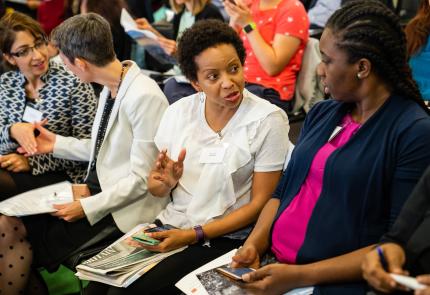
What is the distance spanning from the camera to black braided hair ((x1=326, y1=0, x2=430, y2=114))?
149 centimetres

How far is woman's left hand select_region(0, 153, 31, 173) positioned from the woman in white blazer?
0.30 meters

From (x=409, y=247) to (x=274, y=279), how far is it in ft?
1.34

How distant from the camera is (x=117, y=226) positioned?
2.30 meters

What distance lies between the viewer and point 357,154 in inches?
60.0

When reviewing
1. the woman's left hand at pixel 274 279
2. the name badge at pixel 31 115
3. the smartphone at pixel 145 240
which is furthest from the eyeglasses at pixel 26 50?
the woman's left hand at pixel 274 279

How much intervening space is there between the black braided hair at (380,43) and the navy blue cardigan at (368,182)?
51 millimetres

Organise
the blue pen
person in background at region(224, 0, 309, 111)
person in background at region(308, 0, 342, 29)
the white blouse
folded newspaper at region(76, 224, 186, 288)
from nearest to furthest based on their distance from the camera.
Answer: the blue pen < folded newspaper at region(76, 224, 186, 288) < the white blouse < person in background at region(224, 0, 309, 111) < person in background at region(308, 0, 342, 29)

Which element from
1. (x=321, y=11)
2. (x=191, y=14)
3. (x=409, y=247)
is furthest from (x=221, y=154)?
(x=321, y=11)

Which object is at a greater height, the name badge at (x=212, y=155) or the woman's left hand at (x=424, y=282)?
the name badge at (x=212, y=155)

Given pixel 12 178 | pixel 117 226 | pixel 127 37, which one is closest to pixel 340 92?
pixel 117 226

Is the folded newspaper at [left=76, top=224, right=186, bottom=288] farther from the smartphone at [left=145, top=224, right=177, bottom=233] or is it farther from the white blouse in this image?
the white blouse

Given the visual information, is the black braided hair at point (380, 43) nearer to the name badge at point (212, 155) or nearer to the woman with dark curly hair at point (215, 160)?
the woman with dark curly hair at point (215, 160)

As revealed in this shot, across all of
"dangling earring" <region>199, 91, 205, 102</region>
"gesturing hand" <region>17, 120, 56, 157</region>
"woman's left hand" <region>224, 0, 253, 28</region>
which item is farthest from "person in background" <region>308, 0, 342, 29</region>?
"gesturing hand" <region>17, 120, 56, 157</region>

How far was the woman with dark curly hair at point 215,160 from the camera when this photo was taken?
6.38ft
